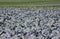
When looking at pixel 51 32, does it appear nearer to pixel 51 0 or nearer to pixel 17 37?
pixel 17 37

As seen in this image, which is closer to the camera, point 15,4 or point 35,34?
point 35,34

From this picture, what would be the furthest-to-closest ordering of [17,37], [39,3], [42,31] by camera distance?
[39,3] → [42,31] → [17,37]

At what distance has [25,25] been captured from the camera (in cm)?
149

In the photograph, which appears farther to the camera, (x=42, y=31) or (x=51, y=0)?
(x=51, y=0)

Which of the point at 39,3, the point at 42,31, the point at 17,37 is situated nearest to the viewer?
the point at 17,37

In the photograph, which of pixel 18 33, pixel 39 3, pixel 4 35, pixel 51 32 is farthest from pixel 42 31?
pixel 39 3

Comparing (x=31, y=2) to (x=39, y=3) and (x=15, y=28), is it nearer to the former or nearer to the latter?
(x=39, y=3)

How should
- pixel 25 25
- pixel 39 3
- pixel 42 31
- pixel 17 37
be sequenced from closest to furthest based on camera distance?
pixel 17 37, pixel 42 31, pixel 25 25, pixel 39 3

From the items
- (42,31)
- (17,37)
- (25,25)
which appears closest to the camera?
(17,37)

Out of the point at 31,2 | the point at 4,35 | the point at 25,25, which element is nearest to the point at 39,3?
the point at 31,2

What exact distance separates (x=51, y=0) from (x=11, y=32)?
9.86 ft

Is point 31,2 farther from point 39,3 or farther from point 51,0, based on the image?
point 51,0

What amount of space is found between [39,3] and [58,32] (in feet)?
8.98

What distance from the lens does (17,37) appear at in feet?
3.95
